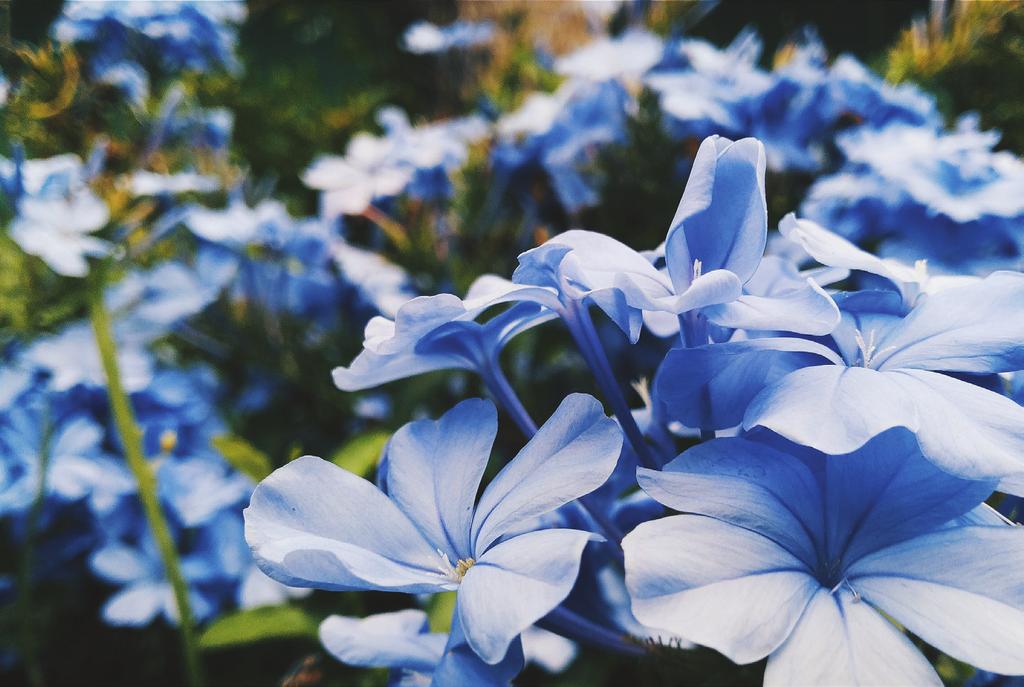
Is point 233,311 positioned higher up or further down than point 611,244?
further down

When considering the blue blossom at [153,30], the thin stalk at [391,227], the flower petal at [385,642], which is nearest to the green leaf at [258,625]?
the flower petal at [385,642]

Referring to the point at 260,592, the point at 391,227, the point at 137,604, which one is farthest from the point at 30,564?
the point at 391,227

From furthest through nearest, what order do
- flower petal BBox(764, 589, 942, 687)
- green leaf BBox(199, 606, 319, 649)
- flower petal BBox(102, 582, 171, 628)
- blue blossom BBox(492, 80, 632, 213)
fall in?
1. blue blossom BBox(492, 80, 632, 213)
2. flower petal BBox(102, 582, 171, 628)
3. green leaf BBox(199, 606, 319, 649)
4. flower petal BBox(764, 589, 942, 687)

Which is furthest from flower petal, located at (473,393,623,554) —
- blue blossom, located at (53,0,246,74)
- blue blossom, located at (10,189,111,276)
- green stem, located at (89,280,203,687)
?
blue blossom, located at (53,0,246,74)

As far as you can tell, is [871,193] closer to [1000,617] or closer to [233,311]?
[1000,617]

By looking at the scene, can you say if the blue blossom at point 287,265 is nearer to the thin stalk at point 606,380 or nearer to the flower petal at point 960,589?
the thin stalk at point 606,380

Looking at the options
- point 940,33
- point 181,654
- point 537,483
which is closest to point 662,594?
point 537,483

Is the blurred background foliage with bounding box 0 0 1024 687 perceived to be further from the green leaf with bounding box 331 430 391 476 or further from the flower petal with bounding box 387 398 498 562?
the flower petal with bounding box 387 398 498 562
